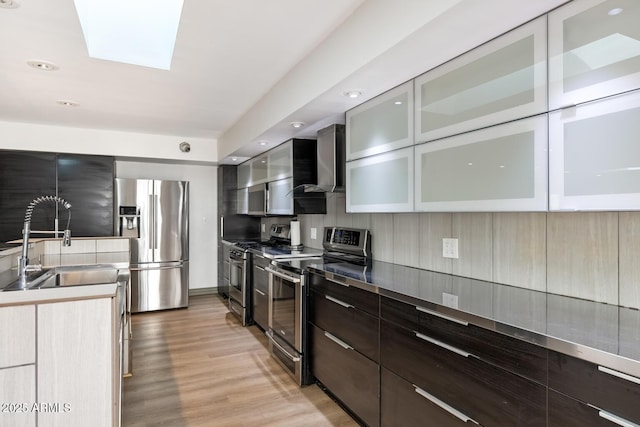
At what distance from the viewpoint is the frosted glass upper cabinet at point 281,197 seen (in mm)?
3725

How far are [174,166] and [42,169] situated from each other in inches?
66.5

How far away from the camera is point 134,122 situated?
434 centimetres

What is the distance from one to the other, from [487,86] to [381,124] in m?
0.81

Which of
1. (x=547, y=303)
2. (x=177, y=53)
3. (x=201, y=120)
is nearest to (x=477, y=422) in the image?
(x=547, y=303)

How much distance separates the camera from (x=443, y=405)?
5.09 ft

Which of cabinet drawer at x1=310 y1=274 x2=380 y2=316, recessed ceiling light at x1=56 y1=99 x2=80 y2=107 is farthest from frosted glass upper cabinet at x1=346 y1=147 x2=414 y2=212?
recessed ceiling light at x1=56 y1=99 x2=80 y2=107

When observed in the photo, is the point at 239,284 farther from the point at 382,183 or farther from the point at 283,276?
the point at 382,183

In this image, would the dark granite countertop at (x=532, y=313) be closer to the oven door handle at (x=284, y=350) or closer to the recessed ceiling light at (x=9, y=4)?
the oven door handle at (x=284, y=350)

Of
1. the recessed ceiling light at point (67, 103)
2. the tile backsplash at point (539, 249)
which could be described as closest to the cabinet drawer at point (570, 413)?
the tile backsplash at point (539, 249)

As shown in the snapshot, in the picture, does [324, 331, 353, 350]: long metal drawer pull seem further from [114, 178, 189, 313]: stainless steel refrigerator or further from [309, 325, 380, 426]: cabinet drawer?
[114, 178, 189, 313]: stainless steel refrigerator

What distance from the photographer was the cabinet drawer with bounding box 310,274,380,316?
6.67 feet

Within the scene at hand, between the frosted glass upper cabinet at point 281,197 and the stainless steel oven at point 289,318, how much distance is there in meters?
0.72

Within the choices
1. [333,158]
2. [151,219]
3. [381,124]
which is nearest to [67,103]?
[151,219]

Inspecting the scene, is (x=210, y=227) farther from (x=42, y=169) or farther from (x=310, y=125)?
(x=310, y=125)
